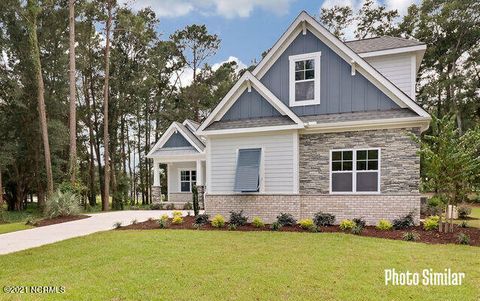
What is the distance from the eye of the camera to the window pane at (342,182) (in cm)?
1100

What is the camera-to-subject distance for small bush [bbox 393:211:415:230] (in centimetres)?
993

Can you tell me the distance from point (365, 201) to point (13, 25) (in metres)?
24.5

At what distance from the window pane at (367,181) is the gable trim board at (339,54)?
97.5 inches

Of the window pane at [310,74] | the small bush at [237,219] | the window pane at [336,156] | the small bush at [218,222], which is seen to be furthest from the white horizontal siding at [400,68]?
the small bush at [218,222]

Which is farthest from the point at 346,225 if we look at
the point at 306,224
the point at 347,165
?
the point at 347,165

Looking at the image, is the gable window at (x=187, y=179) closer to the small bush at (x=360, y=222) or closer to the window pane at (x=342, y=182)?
the window pane at (x=342, y=182)

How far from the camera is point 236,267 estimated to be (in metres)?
6.18

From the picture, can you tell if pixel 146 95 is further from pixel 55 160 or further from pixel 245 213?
pixel 245 213

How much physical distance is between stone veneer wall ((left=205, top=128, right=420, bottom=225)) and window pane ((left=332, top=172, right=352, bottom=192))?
23 cm

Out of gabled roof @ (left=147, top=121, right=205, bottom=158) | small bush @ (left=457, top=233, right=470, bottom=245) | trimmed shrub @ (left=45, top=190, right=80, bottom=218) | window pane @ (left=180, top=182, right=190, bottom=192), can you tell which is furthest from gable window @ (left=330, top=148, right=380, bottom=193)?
window pane @ (left=180, top=182, right=190, bottom=192)

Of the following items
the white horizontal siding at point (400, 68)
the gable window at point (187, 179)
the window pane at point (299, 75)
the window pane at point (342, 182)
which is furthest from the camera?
the gable window at point (187, 179)

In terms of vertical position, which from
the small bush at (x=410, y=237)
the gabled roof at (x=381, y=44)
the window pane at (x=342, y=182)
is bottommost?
the small bush at (x=410, y=237)

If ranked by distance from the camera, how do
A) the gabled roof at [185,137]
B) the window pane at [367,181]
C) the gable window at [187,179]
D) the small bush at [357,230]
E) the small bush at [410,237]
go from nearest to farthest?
the small bush at [410,237] → the small bush at [357,230] → the window pane at [367,181] → the gabled roof at [185,137] → the gable window at [187,179]

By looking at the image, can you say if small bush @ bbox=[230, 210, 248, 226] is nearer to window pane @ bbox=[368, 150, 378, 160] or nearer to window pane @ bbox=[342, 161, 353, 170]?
window pane @ bbox=[342, 161, 353, 170]
